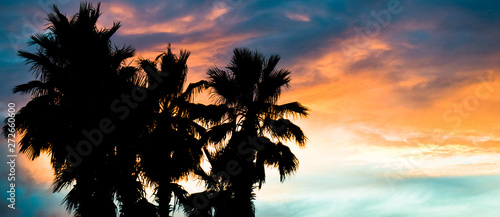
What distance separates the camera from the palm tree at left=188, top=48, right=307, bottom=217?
20797 mm

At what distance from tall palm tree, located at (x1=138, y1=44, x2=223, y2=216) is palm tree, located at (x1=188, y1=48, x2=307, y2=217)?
814mm

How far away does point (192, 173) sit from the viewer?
21.8 meters

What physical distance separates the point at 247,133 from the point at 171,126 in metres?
3.06

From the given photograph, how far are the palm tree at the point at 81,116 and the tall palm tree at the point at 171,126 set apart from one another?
2.36 ft

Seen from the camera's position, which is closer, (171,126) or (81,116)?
(81,116)

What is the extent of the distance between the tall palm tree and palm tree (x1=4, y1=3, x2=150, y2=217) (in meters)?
0.72

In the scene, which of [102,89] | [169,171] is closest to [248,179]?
[169,171]

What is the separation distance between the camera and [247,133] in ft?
70.6

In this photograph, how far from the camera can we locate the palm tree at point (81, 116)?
18.1 meters

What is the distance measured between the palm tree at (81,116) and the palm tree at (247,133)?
340cm

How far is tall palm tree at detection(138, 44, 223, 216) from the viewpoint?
20156 mm

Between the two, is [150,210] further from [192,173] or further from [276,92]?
[276,92]

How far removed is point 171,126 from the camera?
2141cm

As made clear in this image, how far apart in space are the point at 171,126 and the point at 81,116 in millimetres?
3778
